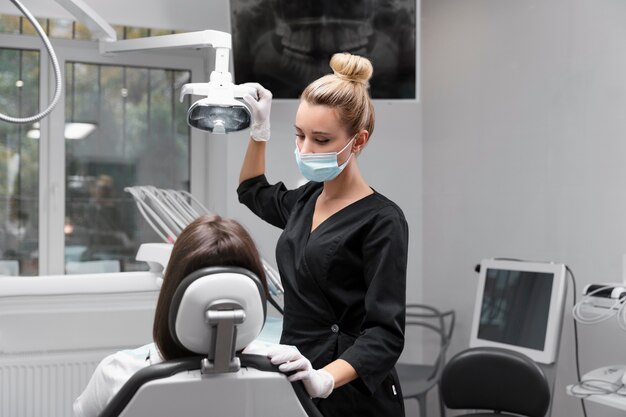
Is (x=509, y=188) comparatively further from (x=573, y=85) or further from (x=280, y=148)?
(x=280, y=148)

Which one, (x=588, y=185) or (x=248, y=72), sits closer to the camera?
(x=588, y=185)

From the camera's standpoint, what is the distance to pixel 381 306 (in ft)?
4.38

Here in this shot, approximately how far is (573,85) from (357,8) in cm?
96

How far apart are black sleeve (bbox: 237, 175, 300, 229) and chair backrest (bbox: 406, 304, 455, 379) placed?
176 cm

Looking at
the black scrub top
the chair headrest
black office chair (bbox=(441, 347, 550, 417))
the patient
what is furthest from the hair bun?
black office chair (bbox=(441, 347, 550, 417))

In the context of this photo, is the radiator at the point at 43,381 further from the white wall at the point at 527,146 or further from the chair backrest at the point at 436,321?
the white wall at the point at 527,146

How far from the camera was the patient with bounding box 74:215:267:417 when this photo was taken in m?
1.08

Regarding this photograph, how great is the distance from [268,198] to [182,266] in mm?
652

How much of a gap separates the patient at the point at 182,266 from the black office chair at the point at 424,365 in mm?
2014

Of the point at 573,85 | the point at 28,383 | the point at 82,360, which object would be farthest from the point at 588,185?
the point at 28,383

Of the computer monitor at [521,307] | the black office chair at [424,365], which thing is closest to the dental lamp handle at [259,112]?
the computer monitor at [521,307]

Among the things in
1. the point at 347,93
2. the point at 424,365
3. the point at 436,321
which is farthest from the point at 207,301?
the point at 436,321

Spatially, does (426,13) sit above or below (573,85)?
above

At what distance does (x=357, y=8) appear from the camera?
10.0 feet
